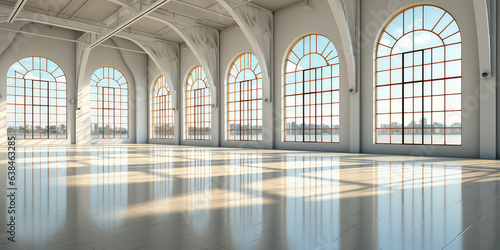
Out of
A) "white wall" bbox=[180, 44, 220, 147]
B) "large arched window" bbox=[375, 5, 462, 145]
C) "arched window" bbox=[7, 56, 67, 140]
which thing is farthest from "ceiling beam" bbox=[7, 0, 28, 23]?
"large arched window" bbox=[375, 5, 462, 145]

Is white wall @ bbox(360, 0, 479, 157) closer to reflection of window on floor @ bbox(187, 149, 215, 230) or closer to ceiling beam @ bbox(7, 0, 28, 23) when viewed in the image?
reflection of window on floor @ bbox(187, 149, 215, 230)

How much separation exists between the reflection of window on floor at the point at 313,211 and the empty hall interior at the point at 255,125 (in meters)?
0.03

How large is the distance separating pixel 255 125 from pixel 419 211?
20.3m

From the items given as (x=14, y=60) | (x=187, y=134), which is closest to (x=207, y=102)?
(x=187, y=134)

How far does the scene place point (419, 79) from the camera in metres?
16.5

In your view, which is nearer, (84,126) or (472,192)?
(472,192)

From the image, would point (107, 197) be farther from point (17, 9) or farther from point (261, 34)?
point (17, 9)

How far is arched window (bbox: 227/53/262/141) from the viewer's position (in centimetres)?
2448

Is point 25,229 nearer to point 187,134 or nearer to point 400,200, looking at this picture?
point 400,200

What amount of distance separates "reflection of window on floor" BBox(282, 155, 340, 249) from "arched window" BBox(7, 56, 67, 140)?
30201mm

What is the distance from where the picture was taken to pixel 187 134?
103 feet

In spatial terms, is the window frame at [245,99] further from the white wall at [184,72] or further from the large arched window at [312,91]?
the white wall at [184,72]

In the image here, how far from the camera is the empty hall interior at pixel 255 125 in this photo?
3.76 meters

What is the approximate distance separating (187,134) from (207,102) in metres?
4.28
